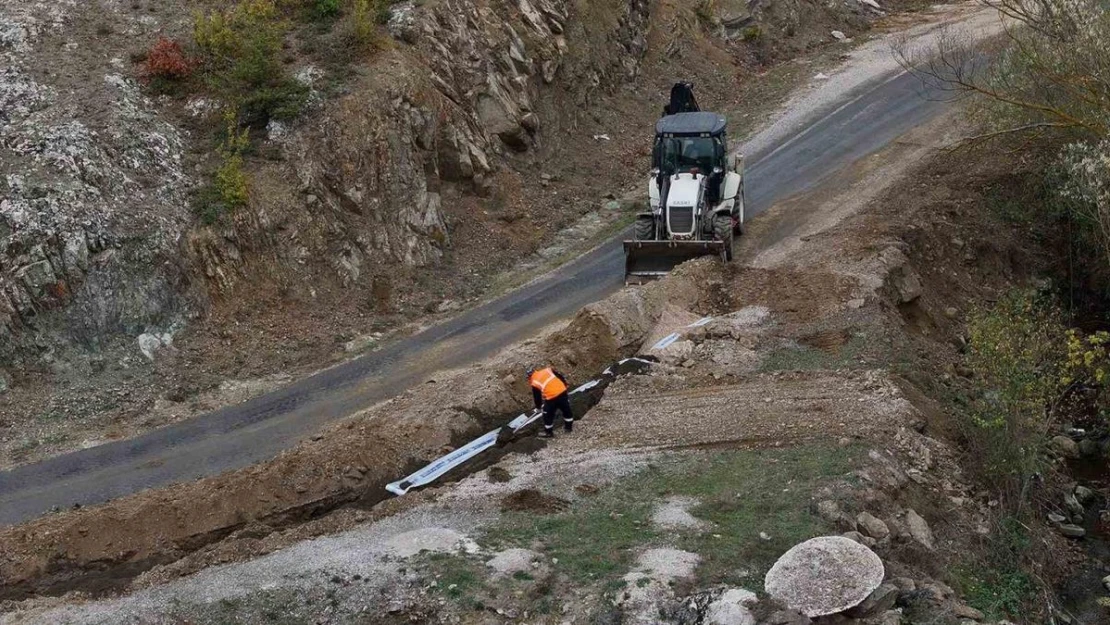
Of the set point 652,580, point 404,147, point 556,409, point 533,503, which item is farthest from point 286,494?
point 404,147

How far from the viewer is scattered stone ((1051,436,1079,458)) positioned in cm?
2000

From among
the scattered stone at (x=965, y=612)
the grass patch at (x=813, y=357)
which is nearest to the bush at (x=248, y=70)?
the grass patch at (x=813, y=357)

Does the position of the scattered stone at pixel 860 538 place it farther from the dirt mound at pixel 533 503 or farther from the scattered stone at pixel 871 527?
the dirt mound at pixel 533 503

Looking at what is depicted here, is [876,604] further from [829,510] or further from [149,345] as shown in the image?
[149,345]

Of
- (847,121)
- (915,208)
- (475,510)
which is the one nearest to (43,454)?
(475,510)

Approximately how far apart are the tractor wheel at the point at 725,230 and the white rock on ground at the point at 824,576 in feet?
34.5

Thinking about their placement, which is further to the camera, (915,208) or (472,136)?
(472,136)

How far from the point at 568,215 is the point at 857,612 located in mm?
16723

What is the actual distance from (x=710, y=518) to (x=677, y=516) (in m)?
0.45

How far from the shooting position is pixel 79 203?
21688 mm

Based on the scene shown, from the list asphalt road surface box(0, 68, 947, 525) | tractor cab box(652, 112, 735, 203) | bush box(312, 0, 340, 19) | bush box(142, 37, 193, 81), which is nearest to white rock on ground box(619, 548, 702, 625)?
asphalt road surface box(0, 68, 947, 525)

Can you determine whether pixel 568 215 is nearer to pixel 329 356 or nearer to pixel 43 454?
pixel 329 356

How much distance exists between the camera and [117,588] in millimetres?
14125

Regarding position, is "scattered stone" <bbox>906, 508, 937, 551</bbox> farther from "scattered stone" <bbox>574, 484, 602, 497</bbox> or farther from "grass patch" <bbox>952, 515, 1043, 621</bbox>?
"scattered stone" <bbox>574, 484, 602, 497</bbox>
